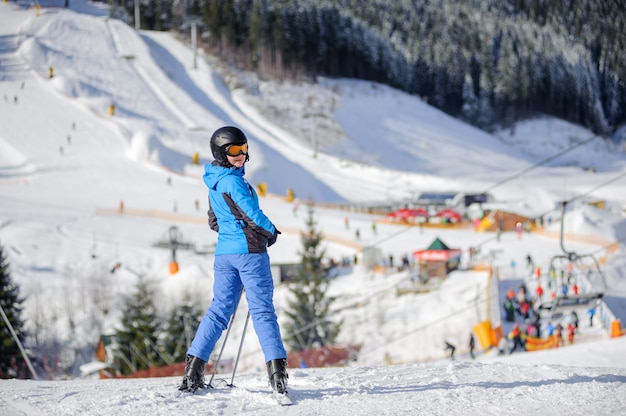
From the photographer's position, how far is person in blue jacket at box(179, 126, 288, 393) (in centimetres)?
318

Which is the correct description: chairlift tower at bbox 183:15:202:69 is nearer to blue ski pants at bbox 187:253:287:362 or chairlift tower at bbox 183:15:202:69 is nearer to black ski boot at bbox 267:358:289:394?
blue ski pants at bbox 187:253:287:362

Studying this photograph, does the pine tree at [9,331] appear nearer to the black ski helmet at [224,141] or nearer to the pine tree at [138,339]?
the pine tree at [138,339]

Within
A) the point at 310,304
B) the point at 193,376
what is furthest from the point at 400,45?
the point at 193,376

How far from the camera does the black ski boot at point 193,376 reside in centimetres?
322

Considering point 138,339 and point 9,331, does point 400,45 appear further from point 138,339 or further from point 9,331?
point 9,331

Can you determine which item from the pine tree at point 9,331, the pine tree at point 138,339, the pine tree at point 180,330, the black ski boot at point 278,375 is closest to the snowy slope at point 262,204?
the black ski boot at point 278,375

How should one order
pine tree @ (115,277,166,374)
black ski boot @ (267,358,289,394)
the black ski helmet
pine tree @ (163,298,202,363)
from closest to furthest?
black ski boot @ (267,358,289,394) < the black ski helmet < pine tree @ (163,298,202,363) < pine tree @ (115,277,166,374)

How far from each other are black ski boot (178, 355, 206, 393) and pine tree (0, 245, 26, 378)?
11.9 metres

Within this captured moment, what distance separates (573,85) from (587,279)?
32.2 meters

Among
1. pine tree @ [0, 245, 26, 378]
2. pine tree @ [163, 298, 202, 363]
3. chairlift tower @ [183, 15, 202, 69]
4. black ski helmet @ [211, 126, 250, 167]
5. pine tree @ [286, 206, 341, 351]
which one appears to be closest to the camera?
black ski helmet @ [211, 126, 250, 167]

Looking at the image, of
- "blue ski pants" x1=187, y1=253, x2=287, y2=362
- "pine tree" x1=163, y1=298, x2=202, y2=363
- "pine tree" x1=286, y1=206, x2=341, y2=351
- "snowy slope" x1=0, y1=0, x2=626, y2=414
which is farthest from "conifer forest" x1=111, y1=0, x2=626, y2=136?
"blue ski pants" x1=187, y1=253, x2=287, y2=362

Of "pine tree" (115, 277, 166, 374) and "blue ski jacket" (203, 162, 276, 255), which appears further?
"pine tree" (115, 277, 166, 374)

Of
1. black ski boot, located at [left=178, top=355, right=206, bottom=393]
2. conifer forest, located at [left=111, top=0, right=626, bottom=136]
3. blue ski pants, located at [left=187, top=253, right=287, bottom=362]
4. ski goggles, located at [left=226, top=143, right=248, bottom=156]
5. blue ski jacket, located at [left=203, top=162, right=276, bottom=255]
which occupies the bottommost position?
black ski boot, located at [left=178, top=355, right=206, bottom=393]

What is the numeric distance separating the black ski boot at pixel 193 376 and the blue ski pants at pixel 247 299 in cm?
3
